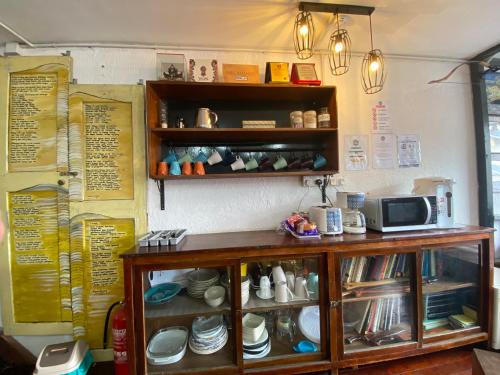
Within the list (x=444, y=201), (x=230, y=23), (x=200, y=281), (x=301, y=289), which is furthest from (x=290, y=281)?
(x=230, y=23)

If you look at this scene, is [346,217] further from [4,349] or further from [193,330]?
[4,349]

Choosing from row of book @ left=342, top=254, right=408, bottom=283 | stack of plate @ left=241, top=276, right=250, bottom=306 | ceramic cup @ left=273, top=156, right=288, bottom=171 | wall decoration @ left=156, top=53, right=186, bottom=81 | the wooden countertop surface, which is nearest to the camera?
the wooden countertop surface

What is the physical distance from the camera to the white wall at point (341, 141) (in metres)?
1.62

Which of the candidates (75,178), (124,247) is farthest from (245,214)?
(75,178)

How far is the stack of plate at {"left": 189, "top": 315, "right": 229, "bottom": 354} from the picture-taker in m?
1.28

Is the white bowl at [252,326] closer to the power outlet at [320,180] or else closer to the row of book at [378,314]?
the row of book at [378,314]

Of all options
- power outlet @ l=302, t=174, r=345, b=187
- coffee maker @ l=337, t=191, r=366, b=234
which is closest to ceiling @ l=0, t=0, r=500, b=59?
power outlet @ l=302, t=174, r=345, b=187

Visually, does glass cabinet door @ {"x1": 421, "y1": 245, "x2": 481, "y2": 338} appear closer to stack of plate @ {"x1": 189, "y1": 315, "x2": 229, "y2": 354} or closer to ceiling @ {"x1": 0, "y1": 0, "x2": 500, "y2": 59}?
stack of plate @ {"x1": 189, "y1": 315, "x2": 229, "y2": 354}

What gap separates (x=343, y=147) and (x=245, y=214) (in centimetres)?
98

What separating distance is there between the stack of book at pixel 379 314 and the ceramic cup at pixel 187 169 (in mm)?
1437

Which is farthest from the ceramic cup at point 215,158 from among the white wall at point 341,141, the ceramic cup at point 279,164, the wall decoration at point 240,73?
the wall decoration at point 240,73

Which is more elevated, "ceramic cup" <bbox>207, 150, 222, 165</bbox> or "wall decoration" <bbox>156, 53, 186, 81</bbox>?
"wall decoration" <bbox>156, 53, 186, 81</bbox>

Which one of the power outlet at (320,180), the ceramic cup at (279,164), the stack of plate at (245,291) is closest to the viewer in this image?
the stack of plate at (245,291)

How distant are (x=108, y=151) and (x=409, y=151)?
240 centimetres
